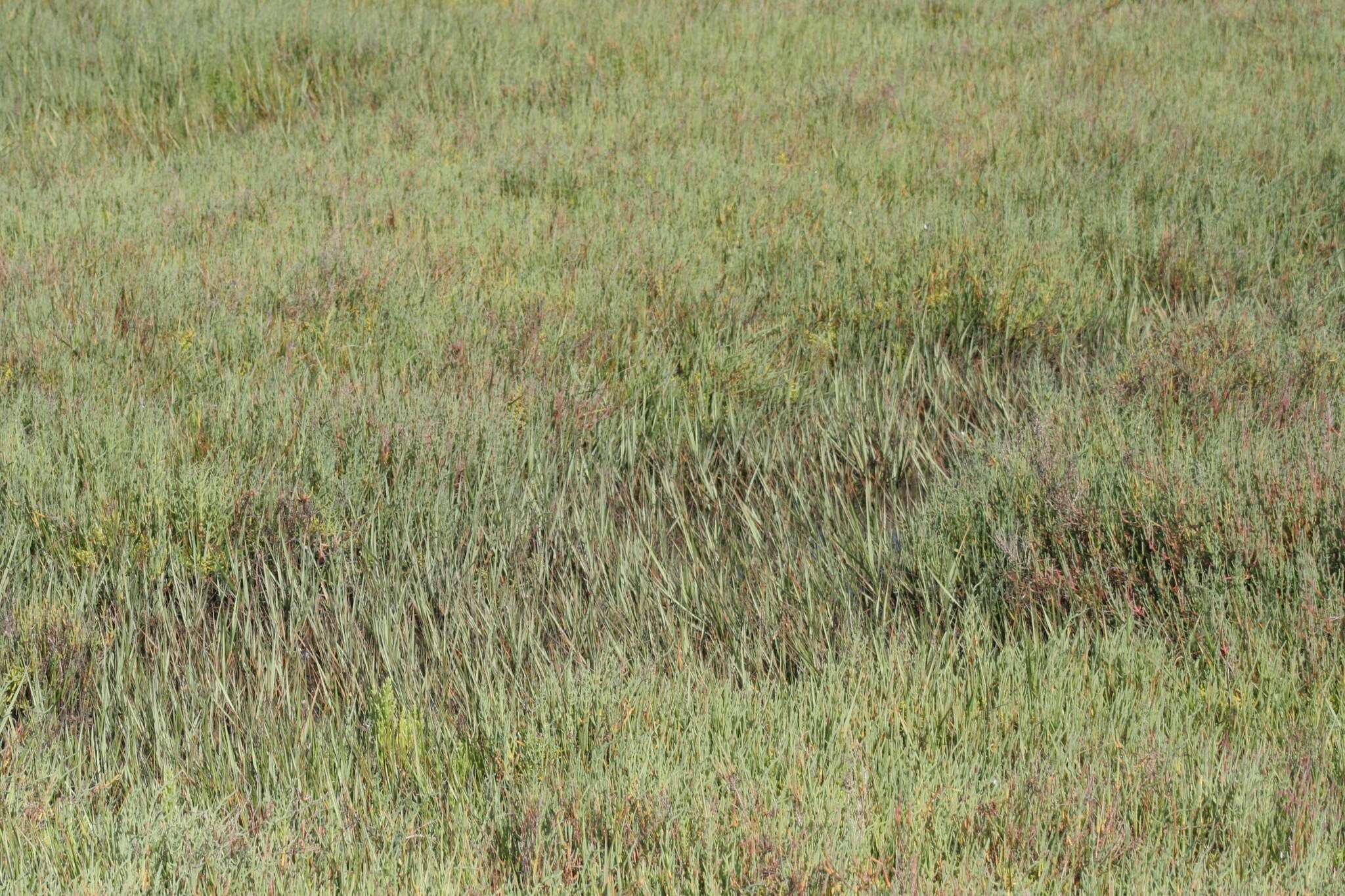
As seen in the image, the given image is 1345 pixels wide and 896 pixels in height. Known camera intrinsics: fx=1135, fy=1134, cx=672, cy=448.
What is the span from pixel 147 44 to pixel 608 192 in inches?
118

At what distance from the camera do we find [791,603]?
8.80 ft

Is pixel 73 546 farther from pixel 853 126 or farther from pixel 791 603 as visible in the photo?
pixel 853 126

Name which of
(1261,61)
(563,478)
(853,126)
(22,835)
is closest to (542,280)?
(563,478)

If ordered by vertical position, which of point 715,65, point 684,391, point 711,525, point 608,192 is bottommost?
point 711,525

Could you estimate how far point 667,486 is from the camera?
3.22 m

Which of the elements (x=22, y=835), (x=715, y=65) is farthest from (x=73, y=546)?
(x=715, y=65)

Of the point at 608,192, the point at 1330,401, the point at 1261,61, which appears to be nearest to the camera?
the point at 1330,401

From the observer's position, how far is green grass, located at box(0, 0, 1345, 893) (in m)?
1.76

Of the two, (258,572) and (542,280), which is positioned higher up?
(542,280)

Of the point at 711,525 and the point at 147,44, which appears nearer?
the point at 711,525

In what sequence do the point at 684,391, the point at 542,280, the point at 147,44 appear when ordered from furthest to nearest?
the point at 147,44 → the point at 542,280 → the point at 684,391

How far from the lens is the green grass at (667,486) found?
176 cm

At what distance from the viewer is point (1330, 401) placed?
305 centimetres

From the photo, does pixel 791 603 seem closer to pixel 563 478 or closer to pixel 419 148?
pixel 563 478
